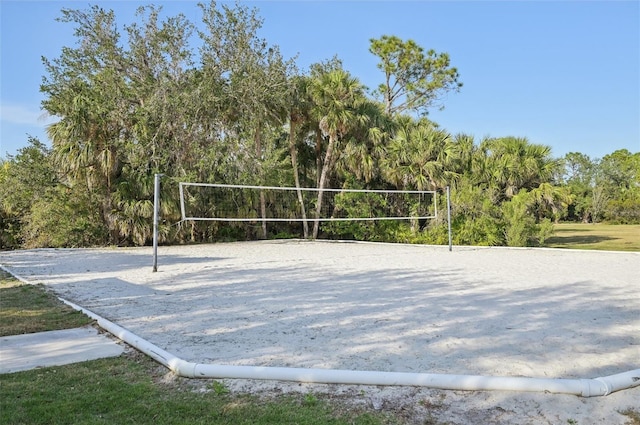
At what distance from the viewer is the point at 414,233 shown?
1714 cm

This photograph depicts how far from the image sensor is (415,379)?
2877 millimetres

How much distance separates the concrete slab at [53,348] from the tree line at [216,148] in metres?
11.5

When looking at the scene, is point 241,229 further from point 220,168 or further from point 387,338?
point 387,338

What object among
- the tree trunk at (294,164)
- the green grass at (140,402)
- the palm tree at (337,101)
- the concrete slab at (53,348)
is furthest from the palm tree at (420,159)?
the green grass at (140,402)

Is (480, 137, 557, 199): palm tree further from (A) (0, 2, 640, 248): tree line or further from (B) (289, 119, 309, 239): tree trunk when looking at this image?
(B) (289, 119, 309, 239): tree trunk

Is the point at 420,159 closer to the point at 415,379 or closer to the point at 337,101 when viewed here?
the point at 337,101

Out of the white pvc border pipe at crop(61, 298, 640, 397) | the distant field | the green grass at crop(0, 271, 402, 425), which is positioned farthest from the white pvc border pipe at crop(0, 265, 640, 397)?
the distant field

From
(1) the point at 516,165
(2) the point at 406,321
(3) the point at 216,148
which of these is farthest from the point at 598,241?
(2) the point at 406,321

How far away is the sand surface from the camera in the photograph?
273 centimetres

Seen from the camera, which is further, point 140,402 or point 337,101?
point 337,101

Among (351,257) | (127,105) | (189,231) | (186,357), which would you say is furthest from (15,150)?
(186,357)

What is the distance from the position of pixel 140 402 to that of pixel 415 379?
1.66m

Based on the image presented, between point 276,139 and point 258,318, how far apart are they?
14777 mm

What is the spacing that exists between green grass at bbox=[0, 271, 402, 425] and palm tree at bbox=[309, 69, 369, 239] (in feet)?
48.2
